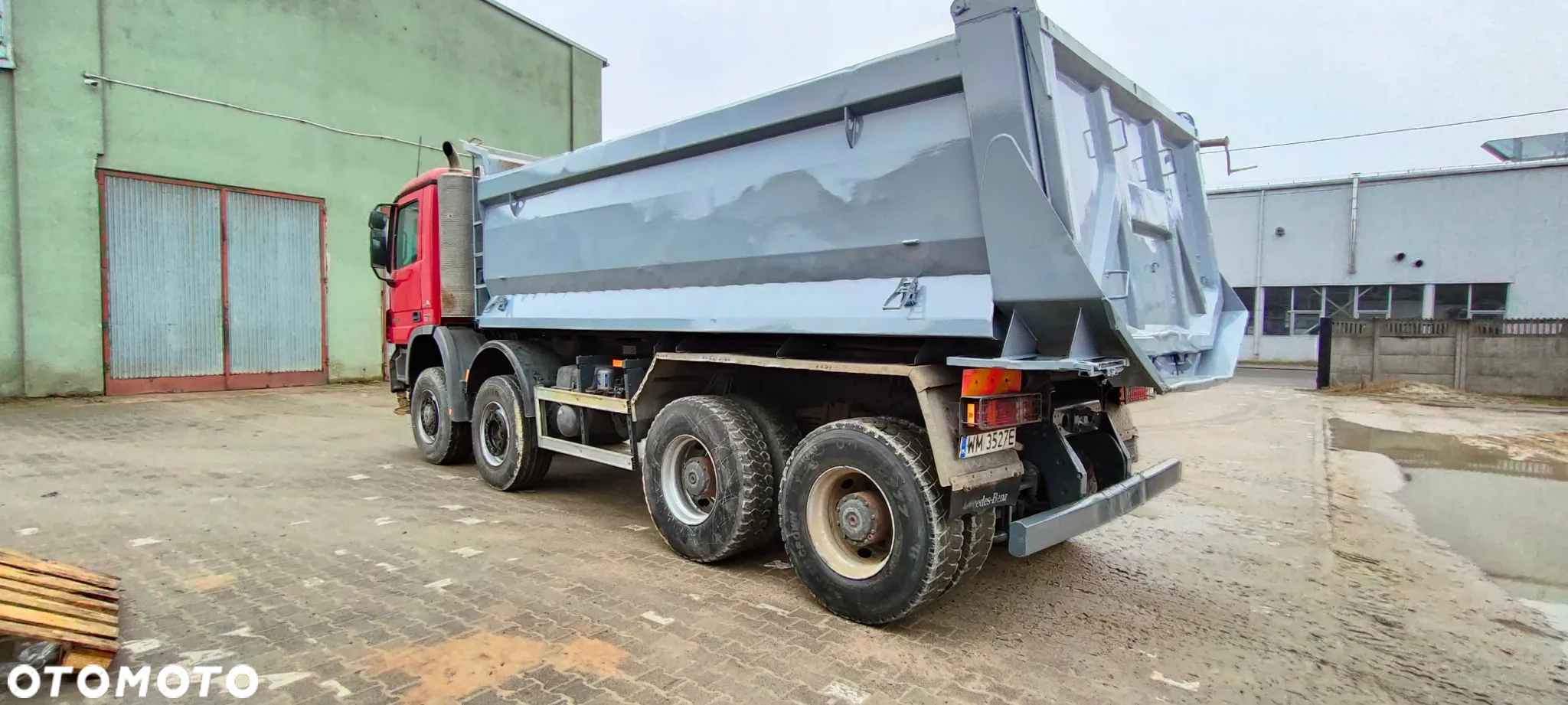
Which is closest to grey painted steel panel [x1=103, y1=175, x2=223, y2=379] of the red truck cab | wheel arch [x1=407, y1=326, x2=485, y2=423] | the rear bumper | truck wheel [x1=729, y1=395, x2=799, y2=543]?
the red truck cab

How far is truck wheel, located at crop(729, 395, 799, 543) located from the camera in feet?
14.4

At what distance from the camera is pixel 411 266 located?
743 cm

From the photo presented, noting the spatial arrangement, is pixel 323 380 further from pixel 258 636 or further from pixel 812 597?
pixel 812 597

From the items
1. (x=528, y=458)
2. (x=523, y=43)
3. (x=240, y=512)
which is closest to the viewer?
(x=240, y=512)

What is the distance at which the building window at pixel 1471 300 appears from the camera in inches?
858

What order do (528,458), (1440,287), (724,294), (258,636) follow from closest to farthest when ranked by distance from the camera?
1. (258,636)
2. (724,294)
3. (528,458)
4. (1440,287)

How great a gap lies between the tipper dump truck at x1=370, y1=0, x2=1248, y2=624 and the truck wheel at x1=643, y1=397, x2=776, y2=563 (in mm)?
17

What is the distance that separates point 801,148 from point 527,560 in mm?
2952

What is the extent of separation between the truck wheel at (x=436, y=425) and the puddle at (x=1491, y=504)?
26.3 feet

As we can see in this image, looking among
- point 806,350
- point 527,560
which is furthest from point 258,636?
point 806,350

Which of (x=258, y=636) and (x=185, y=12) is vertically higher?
(x=185, y=12)

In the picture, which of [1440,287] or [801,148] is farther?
A: [1440,287]

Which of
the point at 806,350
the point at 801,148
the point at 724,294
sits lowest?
the point at 806,350

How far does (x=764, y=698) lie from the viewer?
2.96 meters
